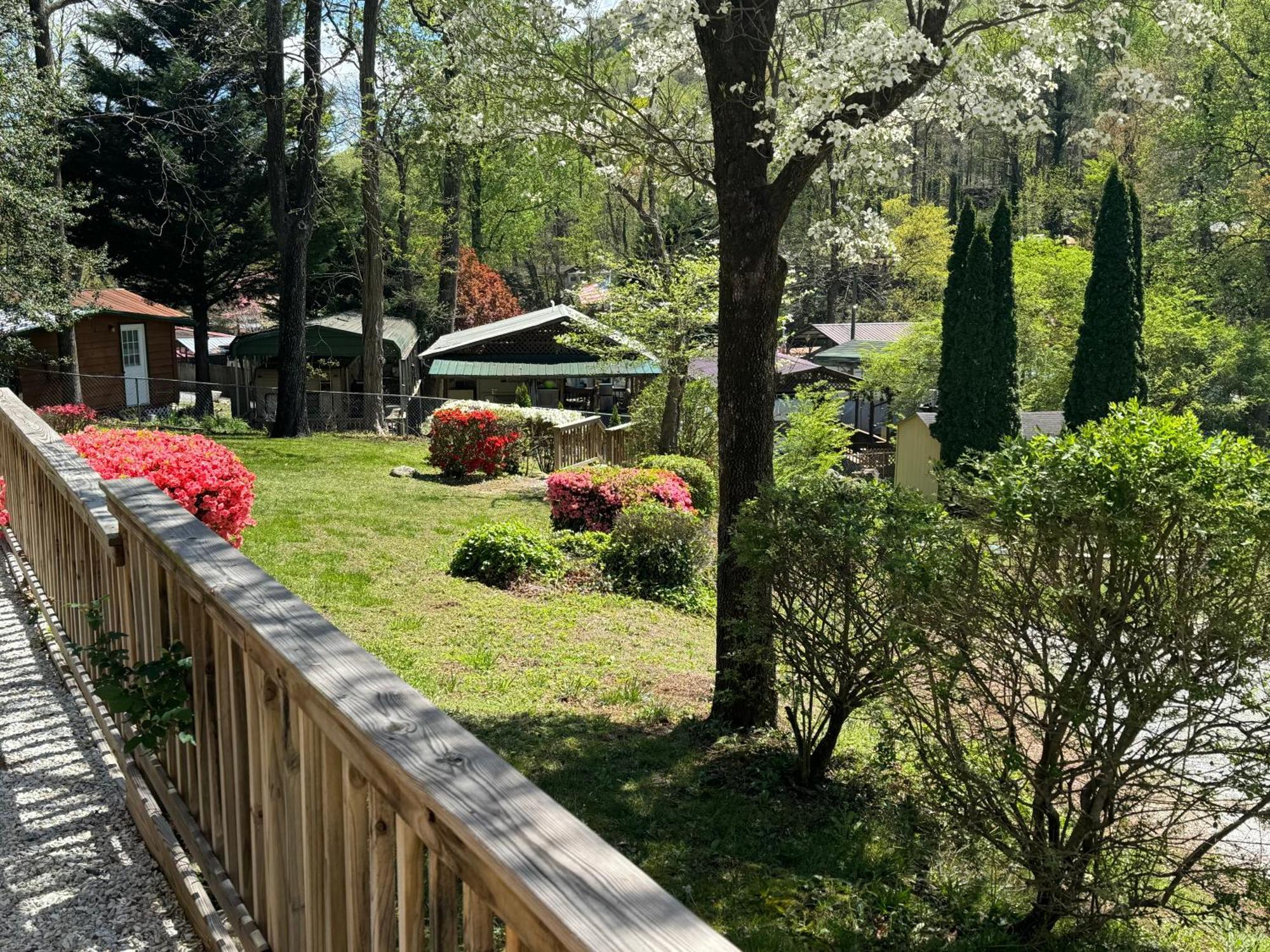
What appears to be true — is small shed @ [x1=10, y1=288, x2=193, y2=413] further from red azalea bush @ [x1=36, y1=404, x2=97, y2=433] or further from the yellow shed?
the yellow shed

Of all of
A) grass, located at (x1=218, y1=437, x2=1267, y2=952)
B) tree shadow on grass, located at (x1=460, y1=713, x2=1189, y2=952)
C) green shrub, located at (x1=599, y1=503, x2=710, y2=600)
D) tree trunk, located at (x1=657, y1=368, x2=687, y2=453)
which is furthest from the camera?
tree trunk, located at (x1=657, y1=368, x2=687, y2=453)

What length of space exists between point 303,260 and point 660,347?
7.88m

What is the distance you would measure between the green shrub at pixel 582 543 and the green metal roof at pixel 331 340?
59.8ft

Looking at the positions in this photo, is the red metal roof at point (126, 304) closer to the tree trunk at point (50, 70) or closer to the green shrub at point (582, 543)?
the tree trunk at point (50, 70)

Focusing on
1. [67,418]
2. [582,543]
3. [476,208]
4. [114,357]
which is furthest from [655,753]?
[476,208]

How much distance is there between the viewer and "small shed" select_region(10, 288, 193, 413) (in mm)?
22844

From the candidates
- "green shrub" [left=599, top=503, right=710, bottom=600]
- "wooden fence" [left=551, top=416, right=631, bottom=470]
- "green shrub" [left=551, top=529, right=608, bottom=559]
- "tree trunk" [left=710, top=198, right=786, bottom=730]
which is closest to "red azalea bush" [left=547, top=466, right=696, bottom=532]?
"green shrub" [left=551, top=529, right=608, bottom=559]

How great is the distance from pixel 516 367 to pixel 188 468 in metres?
22.0

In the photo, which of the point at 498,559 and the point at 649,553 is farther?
the point at 649,553

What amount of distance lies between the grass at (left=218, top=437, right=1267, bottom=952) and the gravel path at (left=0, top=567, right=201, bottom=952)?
2.11 metres

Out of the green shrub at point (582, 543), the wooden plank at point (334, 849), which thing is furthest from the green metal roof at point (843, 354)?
the wooden plank at point (334, 849)

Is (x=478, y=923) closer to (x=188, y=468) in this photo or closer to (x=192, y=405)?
(x=188, y=468)

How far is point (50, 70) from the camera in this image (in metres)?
17.4

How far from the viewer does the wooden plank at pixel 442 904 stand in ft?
4.50
